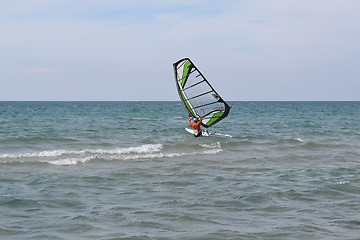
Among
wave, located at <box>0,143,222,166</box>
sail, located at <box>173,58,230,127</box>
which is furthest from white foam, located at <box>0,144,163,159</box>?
sail, located at <box>173,58,230,127</box>

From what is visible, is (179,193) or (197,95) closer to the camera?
(179,193)

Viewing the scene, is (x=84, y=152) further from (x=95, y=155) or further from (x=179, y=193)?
(x=179, y=193)

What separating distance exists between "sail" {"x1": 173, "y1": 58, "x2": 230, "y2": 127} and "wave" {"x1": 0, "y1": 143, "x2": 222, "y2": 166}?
7.00 feet

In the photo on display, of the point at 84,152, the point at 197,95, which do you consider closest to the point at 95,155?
the point at 84,152

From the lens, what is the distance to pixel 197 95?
1809 centimetres

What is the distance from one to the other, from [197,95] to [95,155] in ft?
16.4

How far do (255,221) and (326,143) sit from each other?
16136 mm

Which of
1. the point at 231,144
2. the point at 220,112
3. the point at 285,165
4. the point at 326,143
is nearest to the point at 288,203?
the point at 285,165

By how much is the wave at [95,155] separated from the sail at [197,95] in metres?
2.13

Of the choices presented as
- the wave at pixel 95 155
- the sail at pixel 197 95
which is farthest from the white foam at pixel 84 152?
the sail at pixel 197 95

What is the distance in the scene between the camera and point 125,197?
11.0 metres

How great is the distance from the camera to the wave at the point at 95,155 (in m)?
16.9

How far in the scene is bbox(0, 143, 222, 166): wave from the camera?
1695 centimetres

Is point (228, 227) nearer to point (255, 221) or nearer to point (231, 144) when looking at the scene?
point (255, 221)
